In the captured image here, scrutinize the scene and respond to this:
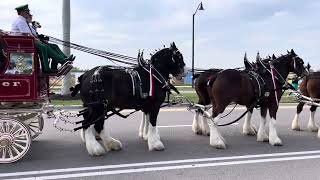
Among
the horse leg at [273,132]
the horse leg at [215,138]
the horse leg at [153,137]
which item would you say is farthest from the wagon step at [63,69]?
the horse leg at [273,132]

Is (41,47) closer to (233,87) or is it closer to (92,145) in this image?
(92,145)

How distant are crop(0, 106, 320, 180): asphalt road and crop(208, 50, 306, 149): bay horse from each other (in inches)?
10.4

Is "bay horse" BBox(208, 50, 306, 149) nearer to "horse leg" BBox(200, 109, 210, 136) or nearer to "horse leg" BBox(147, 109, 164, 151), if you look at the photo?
"horse leg" BBox(200, 109, 210, 136)

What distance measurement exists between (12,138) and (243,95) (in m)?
A: 4.65

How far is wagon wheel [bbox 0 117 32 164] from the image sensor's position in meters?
7.60

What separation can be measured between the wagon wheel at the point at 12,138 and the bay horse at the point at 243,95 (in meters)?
3.55

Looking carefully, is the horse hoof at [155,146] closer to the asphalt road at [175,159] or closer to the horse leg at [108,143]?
Result: the asphalt road at [175,159]

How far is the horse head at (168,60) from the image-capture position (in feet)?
30.7

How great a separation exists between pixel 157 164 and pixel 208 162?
0.87 m

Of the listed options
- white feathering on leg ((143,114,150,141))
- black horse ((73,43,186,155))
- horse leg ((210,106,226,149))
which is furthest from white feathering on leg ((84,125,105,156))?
horse leg ((210,106,226,149))

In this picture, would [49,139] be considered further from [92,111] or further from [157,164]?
[157,164]

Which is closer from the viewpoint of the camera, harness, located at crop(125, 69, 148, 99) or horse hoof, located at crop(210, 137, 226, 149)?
harness, located at crop(125, 69, 148, 99)

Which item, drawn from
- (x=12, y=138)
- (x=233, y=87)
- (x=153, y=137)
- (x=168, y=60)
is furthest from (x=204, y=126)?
(x=12, y=138)

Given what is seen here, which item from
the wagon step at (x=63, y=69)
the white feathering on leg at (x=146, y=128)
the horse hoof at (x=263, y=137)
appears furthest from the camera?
the horse hoof at (x=263, y=137)
